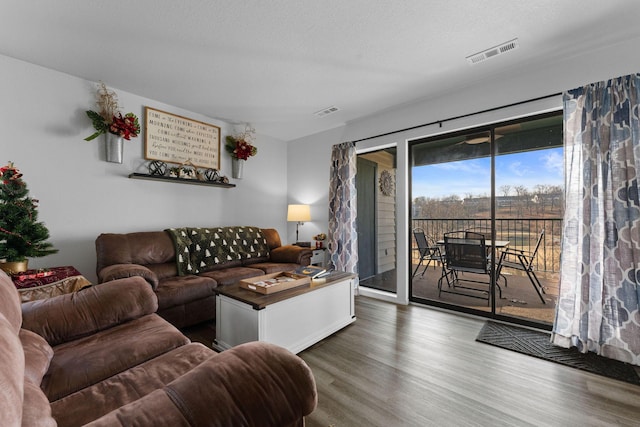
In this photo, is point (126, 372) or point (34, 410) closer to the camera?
Answer: point (34, 410)

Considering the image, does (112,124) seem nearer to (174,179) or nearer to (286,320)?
(174,179)

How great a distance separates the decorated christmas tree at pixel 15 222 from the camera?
189 cm

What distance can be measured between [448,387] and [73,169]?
386cm

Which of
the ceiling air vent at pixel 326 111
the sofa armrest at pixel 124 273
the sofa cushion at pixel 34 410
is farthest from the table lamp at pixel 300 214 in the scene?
the sofa cushion at pixel 34 410

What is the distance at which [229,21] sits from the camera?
1.94 m

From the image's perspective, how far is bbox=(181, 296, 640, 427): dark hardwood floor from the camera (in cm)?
148

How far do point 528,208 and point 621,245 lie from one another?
6.38 feet

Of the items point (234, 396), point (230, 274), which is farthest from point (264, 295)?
point (234, 396)

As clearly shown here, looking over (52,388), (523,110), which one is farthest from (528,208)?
(52,388)

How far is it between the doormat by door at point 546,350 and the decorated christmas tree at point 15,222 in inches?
147

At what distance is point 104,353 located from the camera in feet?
4.08

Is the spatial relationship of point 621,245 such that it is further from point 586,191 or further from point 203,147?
point 203,147

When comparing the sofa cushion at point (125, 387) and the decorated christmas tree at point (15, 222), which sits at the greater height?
the decorated christmas tree at point (15, 222)

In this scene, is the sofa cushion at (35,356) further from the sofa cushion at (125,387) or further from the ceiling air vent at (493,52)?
A: the ceiling air vent at (493,52)
